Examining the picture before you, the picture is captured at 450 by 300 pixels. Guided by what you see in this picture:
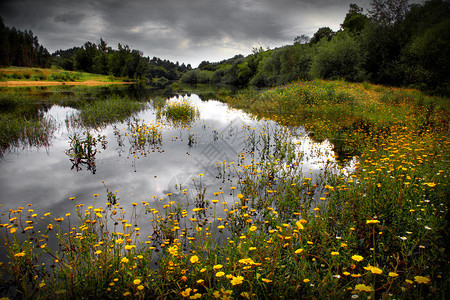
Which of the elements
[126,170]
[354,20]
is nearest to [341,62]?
[354,20]

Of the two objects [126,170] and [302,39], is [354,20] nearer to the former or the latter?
[302,39]

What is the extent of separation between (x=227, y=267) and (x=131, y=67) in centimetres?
10441

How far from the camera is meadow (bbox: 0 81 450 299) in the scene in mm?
2711

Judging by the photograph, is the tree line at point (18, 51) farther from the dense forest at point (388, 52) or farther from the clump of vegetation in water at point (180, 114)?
the clump of vegetation in water at point (180, 114)

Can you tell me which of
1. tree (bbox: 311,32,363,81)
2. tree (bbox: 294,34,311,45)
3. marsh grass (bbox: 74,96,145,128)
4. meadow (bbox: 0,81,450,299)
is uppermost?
tree (bbox: 294,34,311,45)

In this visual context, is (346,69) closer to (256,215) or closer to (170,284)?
(256,215)

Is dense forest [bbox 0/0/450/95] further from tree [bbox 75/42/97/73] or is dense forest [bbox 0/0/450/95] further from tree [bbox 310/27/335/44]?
tree [bbox 75/42/97/73]

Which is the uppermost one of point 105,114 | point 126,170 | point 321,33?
point 321,33

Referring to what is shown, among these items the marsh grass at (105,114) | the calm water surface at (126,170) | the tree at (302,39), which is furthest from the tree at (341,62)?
the tree at (302,39)

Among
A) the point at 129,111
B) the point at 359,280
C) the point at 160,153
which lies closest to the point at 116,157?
the point at 160,153

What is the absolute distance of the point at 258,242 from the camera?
351 cm

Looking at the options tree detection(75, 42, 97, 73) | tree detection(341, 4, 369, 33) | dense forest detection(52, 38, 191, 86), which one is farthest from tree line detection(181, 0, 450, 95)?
tree detection(75, 42, 97, 73)

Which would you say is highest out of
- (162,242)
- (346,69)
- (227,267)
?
(346,69)

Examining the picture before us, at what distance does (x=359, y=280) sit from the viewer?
2973 millimetres
